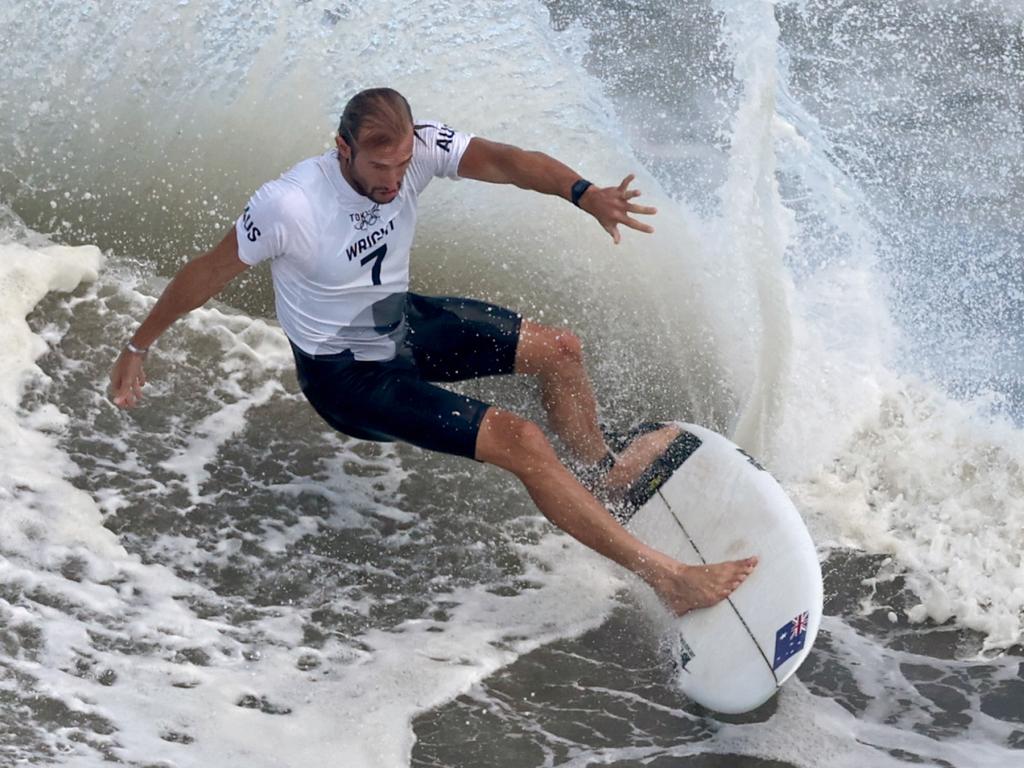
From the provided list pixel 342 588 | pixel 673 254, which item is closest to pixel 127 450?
pixel 342 588

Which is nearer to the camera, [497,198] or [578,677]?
[578,677]

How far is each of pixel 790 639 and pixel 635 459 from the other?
955 millimetres

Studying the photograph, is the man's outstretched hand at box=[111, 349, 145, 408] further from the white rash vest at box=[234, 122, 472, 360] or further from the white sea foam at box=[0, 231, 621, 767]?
the white sea foam at box=[0, 231, 621, 767]

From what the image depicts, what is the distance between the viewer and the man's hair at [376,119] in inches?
148

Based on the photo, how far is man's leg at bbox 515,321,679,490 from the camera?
173 inches

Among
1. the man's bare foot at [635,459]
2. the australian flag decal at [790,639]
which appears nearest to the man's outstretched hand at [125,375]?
the man's bare foot at [635,459]

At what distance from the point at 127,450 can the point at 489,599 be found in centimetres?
156

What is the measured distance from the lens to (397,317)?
4.30m

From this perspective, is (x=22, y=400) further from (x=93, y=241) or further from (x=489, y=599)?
(x=489, y=599)

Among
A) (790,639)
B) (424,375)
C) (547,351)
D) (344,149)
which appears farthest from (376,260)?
(790,639)

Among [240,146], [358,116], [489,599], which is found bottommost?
[489,599]

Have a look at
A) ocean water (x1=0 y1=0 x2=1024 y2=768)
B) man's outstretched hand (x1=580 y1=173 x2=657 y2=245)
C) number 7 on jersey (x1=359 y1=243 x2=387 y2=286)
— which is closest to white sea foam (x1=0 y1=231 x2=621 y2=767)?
ocean water (x1=0 y1=0 x2=1024 y2=768)

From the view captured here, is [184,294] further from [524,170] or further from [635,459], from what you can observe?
[635,459]

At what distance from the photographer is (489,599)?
4410 millimetres
